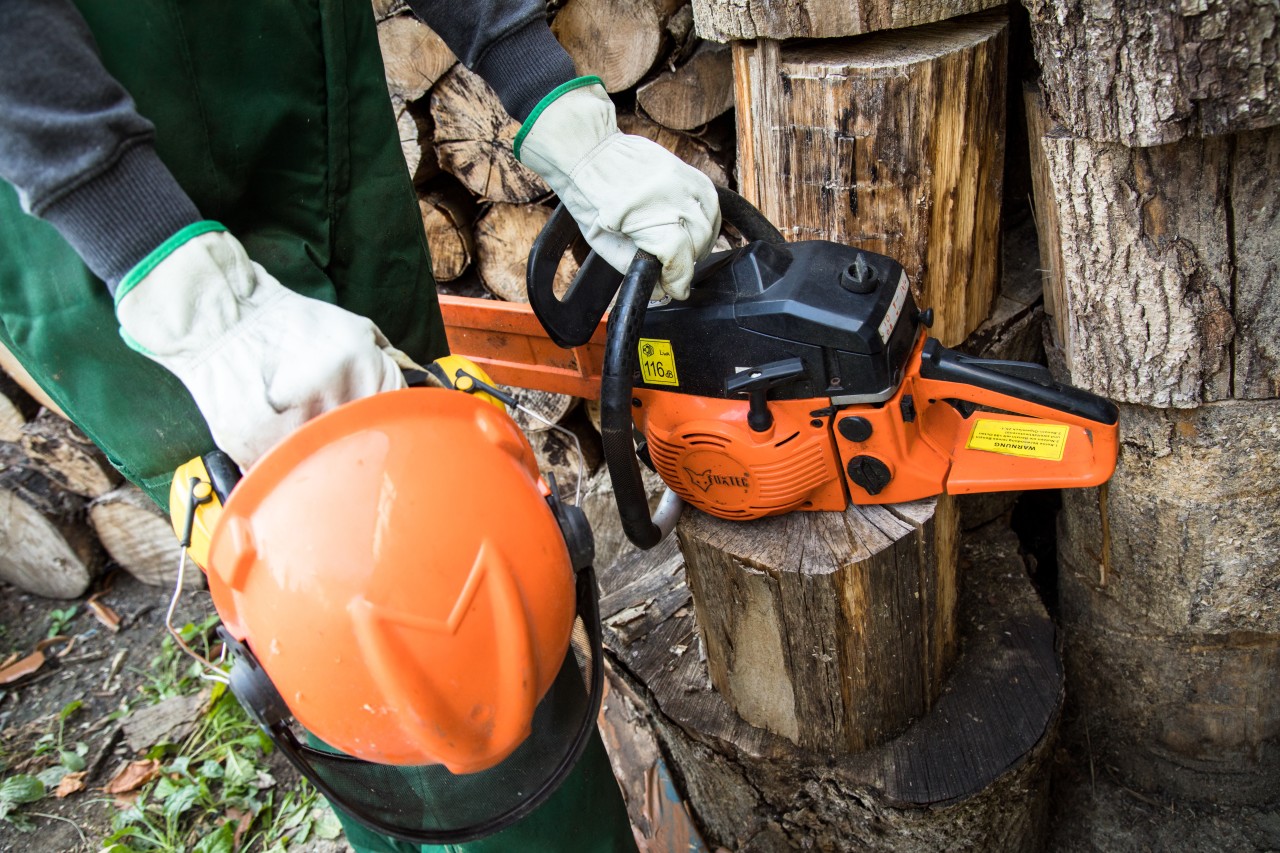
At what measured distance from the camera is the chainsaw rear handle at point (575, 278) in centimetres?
136

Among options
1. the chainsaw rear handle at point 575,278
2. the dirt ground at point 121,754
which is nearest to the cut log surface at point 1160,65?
the chainsaw rear handle at point 575,278

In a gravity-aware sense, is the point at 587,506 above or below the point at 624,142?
below

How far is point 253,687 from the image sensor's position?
948 millimetres

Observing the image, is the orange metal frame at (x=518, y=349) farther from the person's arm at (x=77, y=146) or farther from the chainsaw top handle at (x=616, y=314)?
the person's arm at (x=77, y=146)

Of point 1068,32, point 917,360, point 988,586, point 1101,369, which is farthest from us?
point 988,586

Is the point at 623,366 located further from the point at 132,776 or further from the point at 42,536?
the point at 42,536

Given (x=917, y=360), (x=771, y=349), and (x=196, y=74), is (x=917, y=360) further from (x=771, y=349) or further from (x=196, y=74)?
(x=196, y=74)

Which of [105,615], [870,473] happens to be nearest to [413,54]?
[870,473]

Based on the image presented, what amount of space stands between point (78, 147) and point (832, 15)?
1.10 metres

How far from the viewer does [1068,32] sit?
1.25m

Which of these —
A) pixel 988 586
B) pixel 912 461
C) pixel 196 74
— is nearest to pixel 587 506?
pixel 988 586

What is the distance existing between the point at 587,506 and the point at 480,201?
0.88m

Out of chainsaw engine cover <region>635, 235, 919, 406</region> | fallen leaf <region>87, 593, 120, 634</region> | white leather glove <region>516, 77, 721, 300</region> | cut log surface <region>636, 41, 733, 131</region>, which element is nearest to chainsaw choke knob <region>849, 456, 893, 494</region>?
chainsaw engine cover <region>635, 235, 919, 406</region>

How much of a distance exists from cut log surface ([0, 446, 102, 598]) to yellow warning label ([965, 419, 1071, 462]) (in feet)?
8.42
